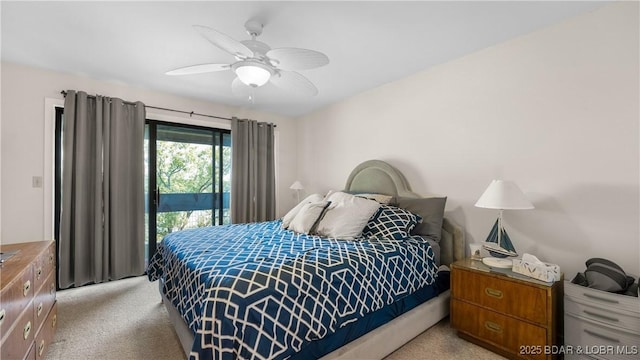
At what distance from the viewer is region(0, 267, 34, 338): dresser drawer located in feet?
3.88

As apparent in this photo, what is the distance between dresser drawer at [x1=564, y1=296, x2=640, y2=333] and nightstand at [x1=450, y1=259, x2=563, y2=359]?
0.09 meters

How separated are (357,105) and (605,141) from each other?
7.90ft

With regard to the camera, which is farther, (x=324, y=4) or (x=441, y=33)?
(x=441, y=33)

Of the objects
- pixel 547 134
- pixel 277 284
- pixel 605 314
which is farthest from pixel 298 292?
pixel 547 134

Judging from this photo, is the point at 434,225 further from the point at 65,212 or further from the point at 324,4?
the point at 65,212

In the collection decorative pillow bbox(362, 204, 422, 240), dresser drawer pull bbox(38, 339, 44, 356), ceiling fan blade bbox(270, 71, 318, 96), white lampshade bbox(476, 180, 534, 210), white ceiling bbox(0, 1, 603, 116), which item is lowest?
dresser drawer pull bbox(38, 339, 44, 356)

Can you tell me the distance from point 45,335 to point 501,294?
3.05 m

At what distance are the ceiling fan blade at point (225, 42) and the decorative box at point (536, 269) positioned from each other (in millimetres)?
2286

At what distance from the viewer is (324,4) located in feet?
5.79

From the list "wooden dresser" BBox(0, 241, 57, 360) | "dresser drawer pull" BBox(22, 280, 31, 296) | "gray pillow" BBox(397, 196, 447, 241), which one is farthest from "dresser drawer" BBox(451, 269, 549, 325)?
"dresser drawer pull" BBox(22, 280, 31, 296)

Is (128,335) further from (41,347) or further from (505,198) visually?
(505,198)

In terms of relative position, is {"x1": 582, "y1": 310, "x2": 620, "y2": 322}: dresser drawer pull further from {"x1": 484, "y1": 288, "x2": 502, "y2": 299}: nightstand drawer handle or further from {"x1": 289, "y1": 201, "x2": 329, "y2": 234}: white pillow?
{"x1": 289, "y1": 201, "x2": 329, "y2": 234}: white pillow

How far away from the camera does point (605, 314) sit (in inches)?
58.0

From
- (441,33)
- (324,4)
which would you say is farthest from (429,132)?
(324,4)
